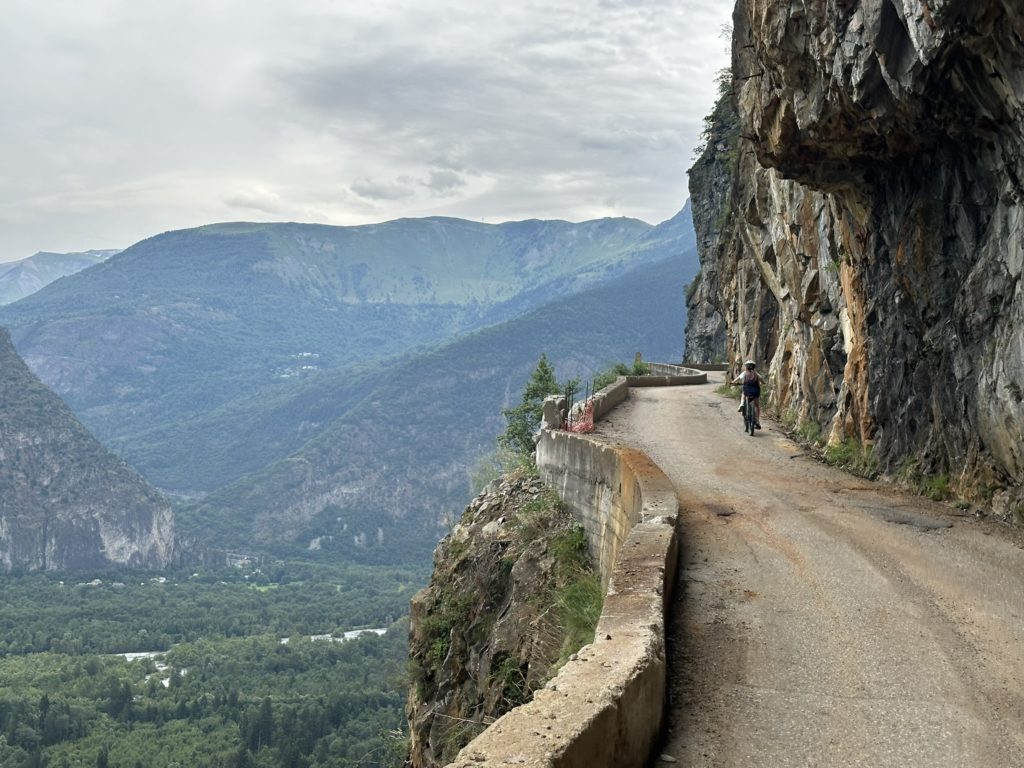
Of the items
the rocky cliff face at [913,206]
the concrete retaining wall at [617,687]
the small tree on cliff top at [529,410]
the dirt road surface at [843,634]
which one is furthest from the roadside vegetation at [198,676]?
the concrete retaining wall at [617,687]

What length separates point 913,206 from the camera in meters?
14.1

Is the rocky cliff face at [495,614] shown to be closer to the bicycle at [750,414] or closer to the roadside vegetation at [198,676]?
the bicycle at [750,414]

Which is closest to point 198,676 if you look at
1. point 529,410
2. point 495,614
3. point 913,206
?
point 529,410

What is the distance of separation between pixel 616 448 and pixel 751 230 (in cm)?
1792

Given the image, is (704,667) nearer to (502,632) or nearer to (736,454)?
(502,632)

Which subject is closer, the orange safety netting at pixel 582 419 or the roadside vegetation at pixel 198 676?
the orange safety netting at pixel 582 419

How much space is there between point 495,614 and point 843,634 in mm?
8193

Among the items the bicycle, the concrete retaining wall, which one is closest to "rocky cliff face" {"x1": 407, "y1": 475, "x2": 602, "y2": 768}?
the concrete retaining wall

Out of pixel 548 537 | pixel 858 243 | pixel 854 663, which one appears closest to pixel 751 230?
→ pixel 858 243

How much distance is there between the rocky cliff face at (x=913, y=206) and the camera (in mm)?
11047

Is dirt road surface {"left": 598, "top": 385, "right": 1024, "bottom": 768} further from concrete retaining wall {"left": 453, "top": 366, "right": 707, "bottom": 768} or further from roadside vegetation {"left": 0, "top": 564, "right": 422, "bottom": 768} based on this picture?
roadside vegetation {"left": 0, "top": 564, "right": 422, "bottom": 768}

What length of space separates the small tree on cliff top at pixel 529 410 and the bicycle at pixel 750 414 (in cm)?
3157

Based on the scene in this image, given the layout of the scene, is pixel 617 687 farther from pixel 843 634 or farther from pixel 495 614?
pixel 495 614

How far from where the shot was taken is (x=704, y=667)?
704 centimetres
